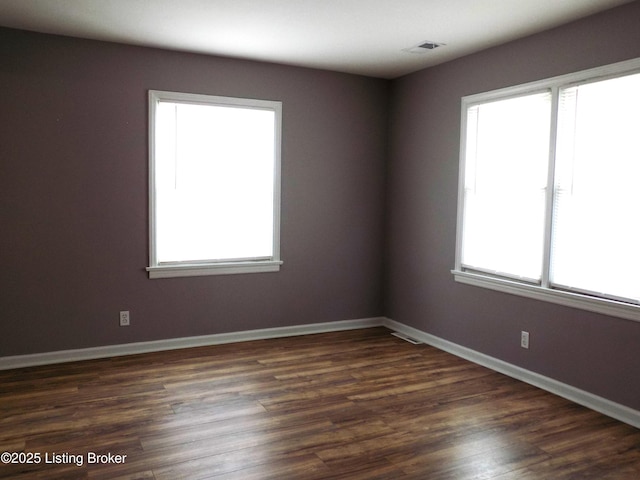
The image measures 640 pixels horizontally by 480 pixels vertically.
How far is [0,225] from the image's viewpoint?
13.1ft

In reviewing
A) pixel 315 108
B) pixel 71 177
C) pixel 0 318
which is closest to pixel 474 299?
pixel 315 108

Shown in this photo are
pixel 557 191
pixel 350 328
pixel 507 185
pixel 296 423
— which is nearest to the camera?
pixel 296 423

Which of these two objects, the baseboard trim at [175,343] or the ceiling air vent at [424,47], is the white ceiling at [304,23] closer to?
the ceiling air vent at [424,47]

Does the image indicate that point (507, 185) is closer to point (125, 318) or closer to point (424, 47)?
point (424, 47)

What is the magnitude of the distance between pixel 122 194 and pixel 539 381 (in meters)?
3.52

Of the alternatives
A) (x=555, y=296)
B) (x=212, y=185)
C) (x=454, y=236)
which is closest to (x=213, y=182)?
(x=212, y=185)

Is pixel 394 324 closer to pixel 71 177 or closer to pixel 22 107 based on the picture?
pixel 71 177

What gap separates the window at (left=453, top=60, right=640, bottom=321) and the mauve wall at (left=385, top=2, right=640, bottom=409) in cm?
11

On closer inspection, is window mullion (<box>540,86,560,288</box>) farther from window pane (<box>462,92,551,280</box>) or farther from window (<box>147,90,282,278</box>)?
window (<box>147,90,282,278</box>)

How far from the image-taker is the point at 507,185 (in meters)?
4.14

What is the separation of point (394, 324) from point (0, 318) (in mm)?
3487

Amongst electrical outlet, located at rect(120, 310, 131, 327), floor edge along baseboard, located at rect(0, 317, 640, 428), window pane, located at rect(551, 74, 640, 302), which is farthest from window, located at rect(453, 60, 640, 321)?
electrical outlet, located at rect(120, 310, 131, 327)

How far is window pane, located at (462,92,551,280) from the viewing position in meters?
3.88

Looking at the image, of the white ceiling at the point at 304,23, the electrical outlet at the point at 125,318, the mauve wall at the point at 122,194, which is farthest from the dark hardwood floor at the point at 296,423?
the white ceiling at the point at 304,23
